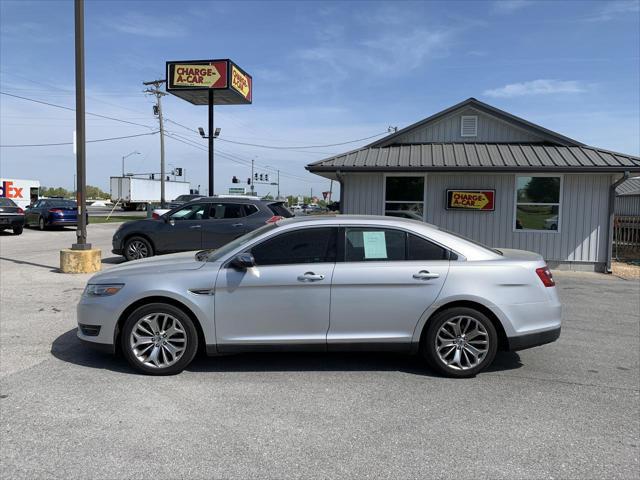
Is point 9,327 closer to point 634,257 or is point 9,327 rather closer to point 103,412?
point 103,412

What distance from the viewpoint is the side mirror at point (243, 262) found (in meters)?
4.66

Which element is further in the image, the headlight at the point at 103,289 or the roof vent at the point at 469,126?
the roof vent at the point at 469,126

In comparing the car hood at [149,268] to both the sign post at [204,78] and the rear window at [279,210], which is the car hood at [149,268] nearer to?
the rear window at [279,210]

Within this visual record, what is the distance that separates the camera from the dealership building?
12711 millimetres

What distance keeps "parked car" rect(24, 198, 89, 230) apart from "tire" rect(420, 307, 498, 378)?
2207 cm

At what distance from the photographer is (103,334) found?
478 cm

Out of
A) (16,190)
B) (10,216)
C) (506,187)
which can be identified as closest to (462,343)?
(506,187)

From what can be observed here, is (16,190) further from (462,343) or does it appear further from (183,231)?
(462,343)

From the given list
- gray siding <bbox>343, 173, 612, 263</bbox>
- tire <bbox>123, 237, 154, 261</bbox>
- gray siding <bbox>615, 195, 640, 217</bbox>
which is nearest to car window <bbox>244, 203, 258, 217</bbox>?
tire <bbox>123, 237, 154, 261</bbox>

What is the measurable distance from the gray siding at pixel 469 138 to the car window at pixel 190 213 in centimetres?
593

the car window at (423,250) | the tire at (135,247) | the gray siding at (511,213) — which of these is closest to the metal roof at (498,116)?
the gray siding at (511,213)

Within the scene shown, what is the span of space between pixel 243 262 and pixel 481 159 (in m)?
9.76

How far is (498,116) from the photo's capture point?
1396cm

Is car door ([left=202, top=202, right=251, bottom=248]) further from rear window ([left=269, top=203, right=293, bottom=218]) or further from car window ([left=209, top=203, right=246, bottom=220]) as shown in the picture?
rear window ([left=269, top=203, right=293, bottom=218])
